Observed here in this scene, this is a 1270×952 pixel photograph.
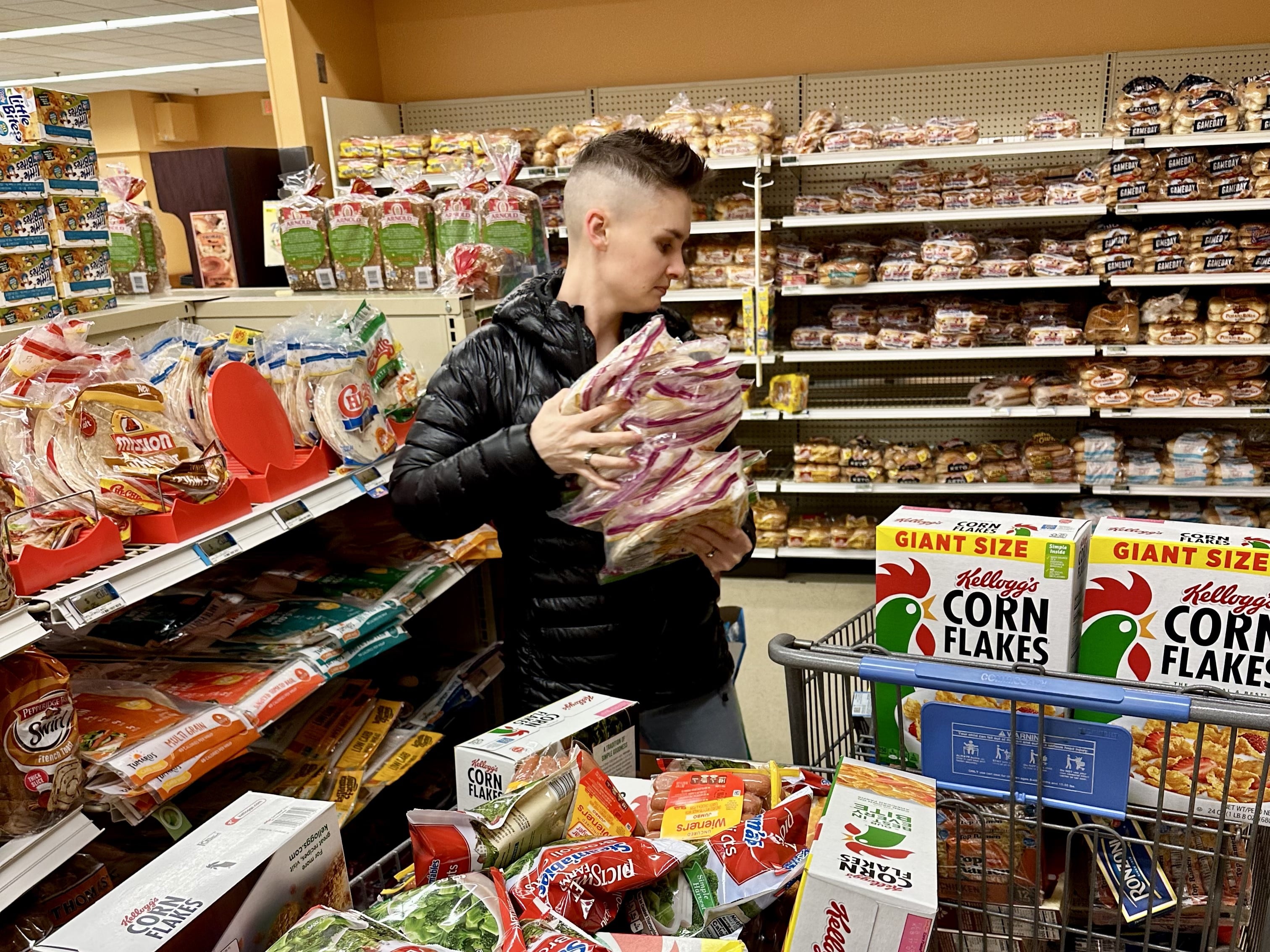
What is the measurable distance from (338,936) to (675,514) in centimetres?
71

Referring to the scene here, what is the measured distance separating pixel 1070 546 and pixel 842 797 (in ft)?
1.18

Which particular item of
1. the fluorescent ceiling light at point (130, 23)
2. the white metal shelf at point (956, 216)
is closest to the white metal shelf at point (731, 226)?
the white metal shelf at point (956, 216)

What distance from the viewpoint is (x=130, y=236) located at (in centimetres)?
246

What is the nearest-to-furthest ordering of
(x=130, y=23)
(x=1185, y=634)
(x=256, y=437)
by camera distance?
(x=1185, y=634) < (x=256, y=437) < (x=130, y=23)

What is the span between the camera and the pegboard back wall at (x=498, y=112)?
5055 mm

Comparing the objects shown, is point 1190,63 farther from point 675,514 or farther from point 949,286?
point 675,514

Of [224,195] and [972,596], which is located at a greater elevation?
[224,195]

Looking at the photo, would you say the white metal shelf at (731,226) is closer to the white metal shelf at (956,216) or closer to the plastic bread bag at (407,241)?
the white metal shelf at (956,216)

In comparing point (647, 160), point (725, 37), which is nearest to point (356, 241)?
point (647, 160)

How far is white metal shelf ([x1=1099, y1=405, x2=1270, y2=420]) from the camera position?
4.23 meters

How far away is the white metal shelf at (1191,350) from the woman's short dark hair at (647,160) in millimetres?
3372

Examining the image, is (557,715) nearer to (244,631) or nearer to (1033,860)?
(1033,860)

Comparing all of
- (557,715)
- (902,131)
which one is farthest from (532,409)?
(902,131)

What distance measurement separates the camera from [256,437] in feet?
5.46
